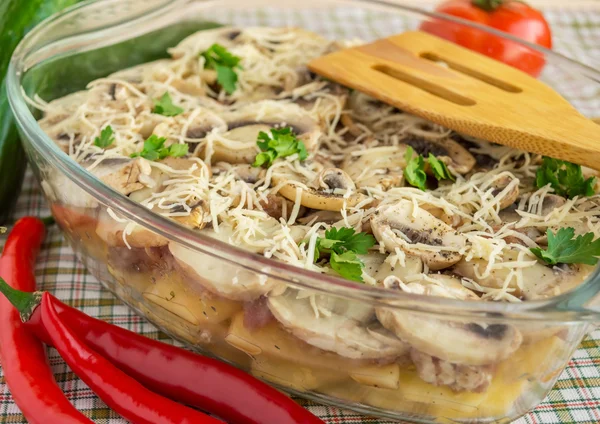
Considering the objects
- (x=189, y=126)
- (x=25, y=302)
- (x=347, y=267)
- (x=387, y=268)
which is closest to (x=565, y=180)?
(x=387, y=268)

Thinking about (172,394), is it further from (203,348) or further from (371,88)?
(371,88)

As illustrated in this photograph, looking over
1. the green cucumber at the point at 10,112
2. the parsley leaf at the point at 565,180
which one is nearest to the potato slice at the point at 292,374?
the parsley leaf at the point at 565,180

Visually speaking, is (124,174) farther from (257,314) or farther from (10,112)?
(10,112)

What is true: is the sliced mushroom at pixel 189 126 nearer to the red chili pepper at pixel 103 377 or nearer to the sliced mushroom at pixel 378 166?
the sliced mushroom at pixel 378 166

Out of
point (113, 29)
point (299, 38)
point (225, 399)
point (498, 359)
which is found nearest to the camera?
point (498, 359)

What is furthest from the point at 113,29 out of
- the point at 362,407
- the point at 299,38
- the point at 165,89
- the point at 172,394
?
the point at 362,407

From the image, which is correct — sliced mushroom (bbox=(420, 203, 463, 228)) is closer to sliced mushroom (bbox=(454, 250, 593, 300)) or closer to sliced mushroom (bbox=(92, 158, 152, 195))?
sliced mushroom (bbox=(454, 250, 593, 300))

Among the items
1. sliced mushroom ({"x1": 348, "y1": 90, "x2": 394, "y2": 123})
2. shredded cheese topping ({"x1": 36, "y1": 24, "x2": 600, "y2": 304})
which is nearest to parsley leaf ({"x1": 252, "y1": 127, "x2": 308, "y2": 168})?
shredded cheese topping ({"x1": 36, "y1": 24, "x2": 600, "y2": 304})
